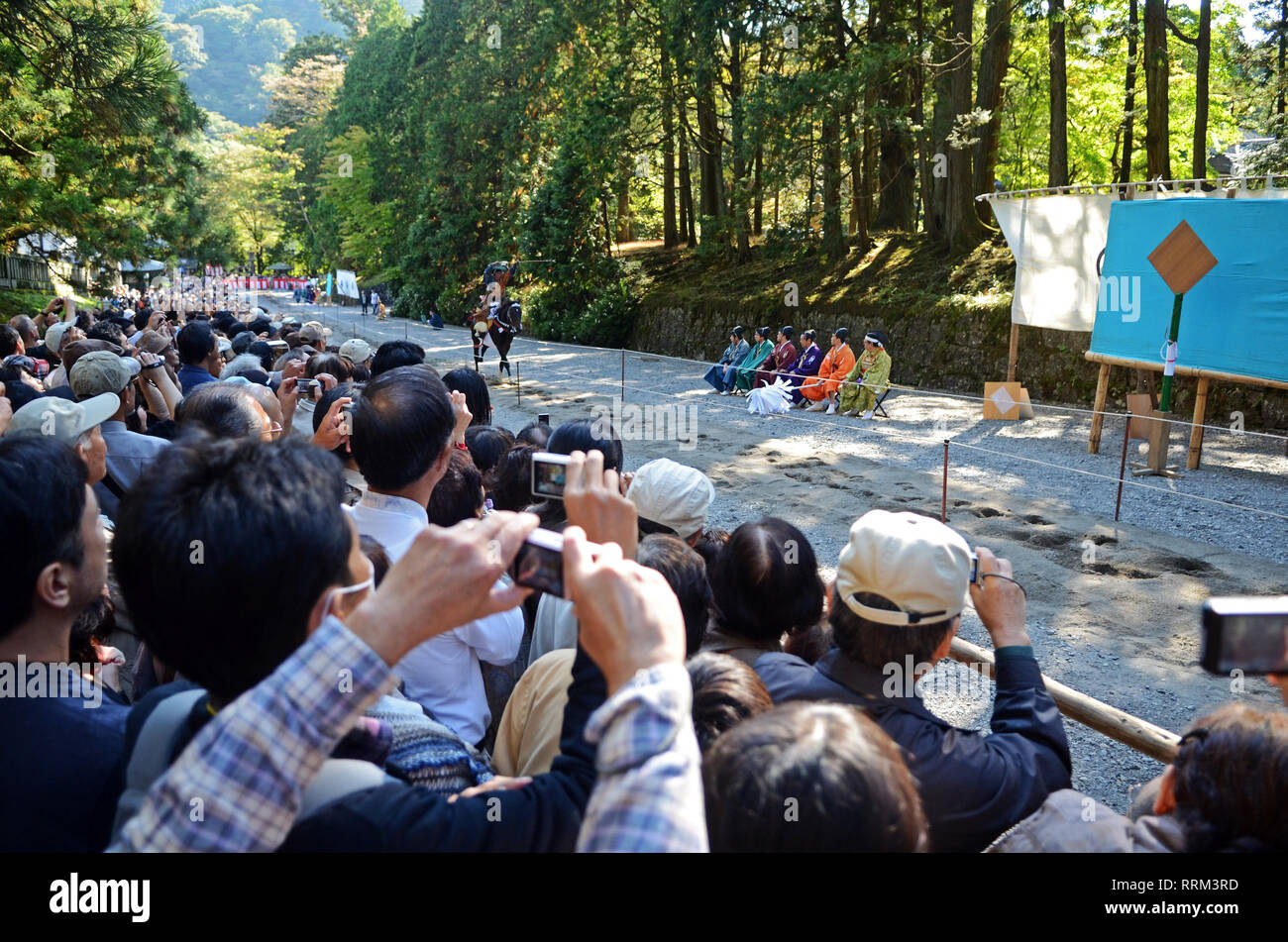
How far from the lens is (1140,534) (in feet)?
25.2

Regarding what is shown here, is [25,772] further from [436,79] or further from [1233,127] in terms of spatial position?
[436,79]

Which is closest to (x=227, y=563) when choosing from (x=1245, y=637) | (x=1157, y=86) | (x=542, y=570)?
(x=542, y=570)

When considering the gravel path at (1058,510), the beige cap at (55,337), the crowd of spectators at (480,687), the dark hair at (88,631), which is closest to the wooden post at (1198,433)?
the gravel path at (1058,510)

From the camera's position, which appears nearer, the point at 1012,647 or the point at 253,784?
the point at 253,784

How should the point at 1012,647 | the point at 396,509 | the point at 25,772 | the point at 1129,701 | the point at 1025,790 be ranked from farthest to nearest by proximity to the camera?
the point at 1129,701, the point at 396,509, the point at 1012,647, the point at 1025,790, the point at 25,772

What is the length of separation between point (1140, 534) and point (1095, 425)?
362cm

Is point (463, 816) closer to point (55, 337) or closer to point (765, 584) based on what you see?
point (765, 584)

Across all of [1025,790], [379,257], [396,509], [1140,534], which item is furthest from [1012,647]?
[379,257]

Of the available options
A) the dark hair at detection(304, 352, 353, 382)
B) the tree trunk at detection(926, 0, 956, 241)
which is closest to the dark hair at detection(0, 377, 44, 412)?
the dark hair at detection(304, 352, 353, 382)

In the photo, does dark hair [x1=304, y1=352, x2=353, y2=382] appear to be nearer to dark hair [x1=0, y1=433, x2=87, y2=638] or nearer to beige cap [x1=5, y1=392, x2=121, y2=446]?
beige cap [x1=5, y1=392, x2=121, y2=446]

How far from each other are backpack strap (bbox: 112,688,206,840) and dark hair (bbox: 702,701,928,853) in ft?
2.72

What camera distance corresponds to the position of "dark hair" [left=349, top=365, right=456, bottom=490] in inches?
111

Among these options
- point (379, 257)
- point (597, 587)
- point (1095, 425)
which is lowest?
point (1095, 425)

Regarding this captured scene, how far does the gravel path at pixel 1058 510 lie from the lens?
4.95m
